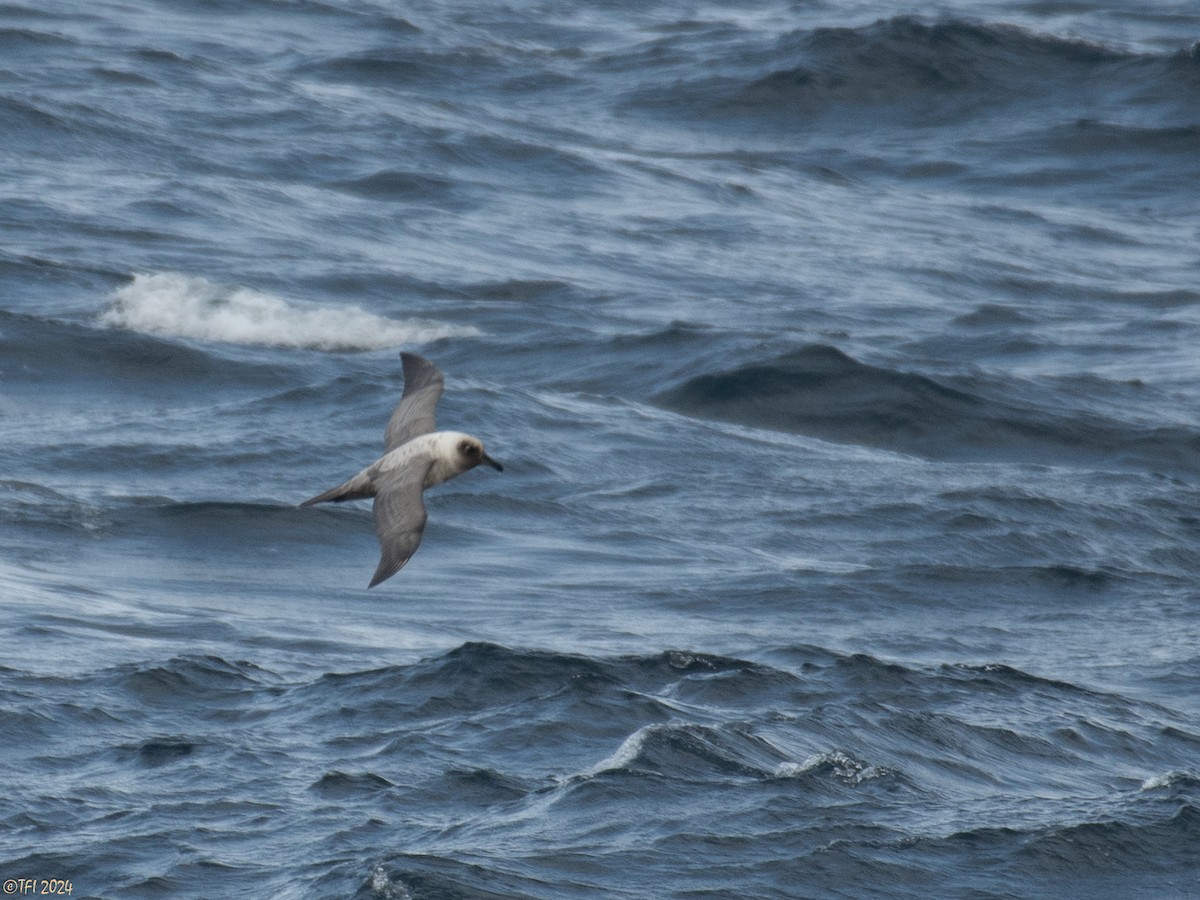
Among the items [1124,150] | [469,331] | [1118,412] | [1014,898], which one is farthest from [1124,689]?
[1124,150]

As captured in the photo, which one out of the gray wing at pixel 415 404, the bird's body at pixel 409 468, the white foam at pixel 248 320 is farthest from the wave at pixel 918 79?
the bird's body at pixel 409 468

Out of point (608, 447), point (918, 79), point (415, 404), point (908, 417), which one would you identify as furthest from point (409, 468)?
point (918, 79)

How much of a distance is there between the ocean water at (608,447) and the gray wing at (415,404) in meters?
2.16

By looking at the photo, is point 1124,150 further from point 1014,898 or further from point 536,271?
point 1014,898

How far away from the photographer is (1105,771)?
44.4 feet

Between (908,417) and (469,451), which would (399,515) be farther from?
(908,417)

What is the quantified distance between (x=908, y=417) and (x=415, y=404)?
11614 millimetres

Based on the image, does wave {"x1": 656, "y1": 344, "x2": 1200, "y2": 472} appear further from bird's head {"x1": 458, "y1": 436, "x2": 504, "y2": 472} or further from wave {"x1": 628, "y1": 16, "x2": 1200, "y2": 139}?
bird's head {"x1": 458, "y1": 436, "x2": 504, "y2": 472}

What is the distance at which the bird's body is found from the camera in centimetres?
903

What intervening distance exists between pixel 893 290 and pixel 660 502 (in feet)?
26.1

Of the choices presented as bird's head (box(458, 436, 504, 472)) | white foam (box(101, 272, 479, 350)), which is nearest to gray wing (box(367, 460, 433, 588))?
bird's head (box(458, 436, 504, 472))

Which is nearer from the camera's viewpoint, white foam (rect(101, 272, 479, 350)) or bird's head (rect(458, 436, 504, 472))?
bird's head (rect(458, 436, 504, 472))

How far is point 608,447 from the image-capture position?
800 inches

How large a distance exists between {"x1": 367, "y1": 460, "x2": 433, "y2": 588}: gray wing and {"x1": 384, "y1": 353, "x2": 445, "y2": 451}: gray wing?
770mm
